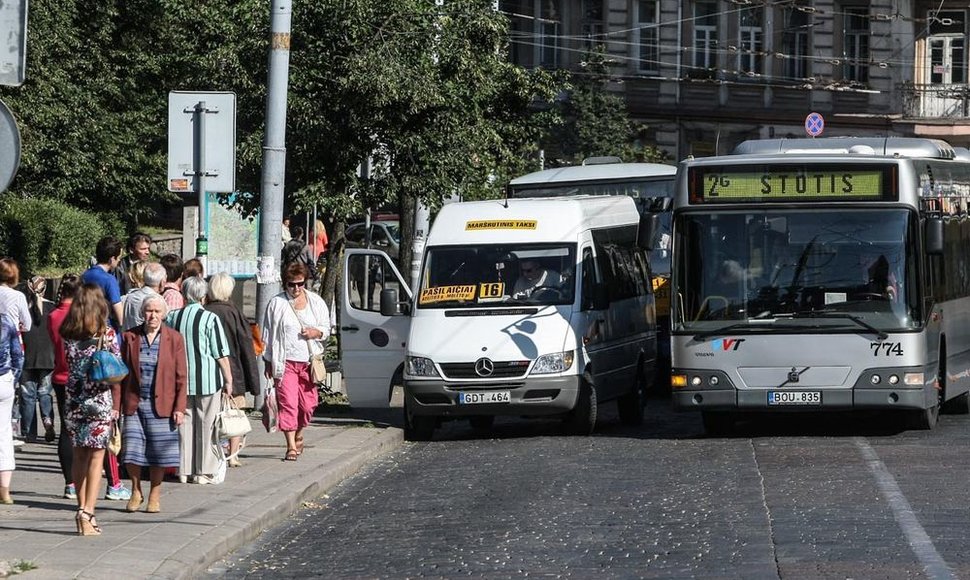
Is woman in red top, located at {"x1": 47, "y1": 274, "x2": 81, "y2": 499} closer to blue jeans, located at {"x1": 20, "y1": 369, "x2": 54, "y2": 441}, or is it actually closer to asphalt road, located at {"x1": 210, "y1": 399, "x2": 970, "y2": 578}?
asphalt road, located at {"x1": 210, "y1": 399, "x2": 970, "y2": 578}

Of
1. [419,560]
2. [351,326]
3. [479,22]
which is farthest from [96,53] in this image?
[419,560]

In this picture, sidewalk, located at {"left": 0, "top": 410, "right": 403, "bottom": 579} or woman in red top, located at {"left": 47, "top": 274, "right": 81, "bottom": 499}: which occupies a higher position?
woman in red top, located at {"left": 47, "top": 274, "right": 81, "bottom": 499}

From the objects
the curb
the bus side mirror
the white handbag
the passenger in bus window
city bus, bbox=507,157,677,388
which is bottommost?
the curb

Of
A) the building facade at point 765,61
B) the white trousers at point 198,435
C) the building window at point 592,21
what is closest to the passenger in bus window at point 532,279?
the white trousers at point 198,435

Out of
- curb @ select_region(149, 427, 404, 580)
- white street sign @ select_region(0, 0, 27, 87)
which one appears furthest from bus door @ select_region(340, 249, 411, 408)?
white street sign @ select_region(0, 0, 27, 87)

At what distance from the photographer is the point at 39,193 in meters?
39.8

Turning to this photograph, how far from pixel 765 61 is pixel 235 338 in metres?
42.9

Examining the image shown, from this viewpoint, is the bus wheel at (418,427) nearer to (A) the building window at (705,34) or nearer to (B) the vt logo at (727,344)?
(B) the vt logo at (727,344)

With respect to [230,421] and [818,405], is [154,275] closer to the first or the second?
[230,421]

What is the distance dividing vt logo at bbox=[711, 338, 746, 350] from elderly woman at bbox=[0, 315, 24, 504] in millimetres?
7432

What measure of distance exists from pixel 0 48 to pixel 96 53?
3353 cm

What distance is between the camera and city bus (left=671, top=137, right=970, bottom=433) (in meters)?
17.5

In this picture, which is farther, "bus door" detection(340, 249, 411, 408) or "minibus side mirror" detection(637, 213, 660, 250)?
"bus door" detection(340, 249, 411, 408)

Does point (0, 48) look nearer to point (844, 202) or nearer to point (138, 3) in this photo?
point (844, 202)
